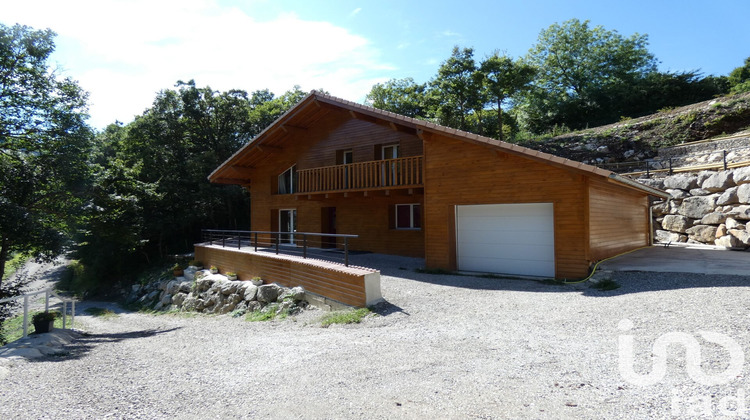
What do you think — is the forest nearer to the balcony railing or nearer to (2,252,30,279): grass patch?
(2,252,30,279): grass patch

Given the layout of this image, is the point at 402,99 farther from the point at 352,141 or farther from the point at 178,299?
the point at 178,299

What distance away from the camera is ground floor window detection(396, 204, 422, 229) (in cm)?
1554

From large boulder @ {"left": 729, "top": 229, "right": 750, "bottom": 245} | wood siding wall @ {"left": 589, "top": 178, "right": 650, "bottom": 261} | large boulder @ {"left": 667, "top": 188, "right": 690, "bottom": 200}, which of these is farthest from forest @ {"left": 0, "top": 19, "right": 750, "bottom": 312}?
large boulder @ {"left": 729, "top": 229, "right": 750, "bottom": 245}

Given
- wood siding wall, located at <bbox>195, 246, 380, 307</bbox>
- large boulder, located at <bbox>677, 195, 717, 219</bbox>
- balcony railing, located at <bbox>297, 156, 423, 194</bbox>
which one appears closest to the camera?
wood siding wall, located at <bbox>195, 246, 380, 307</bbox>

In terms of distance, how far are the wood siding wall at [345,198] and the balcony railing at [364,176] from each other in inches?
17.8

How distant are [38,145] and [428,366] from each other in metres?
15.9

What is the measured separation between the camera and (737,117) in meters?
19.3

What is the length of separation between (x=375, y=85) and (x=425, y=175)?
94.2 feet

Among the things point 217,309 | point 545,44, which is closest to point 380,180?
point 217,309

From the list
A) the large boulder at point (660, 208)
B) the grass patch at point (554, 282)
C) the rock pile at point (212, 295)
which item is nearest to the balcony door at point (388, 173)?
the rock pile at point (212, 295)

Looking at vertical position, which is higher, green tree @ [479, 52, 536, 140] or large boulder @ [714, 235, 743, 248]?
green tree @ [479, 52, 536, 140]

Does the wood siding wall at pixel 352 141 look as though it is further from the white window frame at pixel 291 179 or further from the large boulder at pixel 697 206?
the large boulder at pixel 697 206

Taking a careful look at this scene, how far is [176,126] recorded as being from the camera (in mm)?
25422

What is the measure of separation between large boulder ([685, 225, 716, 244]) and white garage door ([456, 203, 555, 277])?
30.6ft
